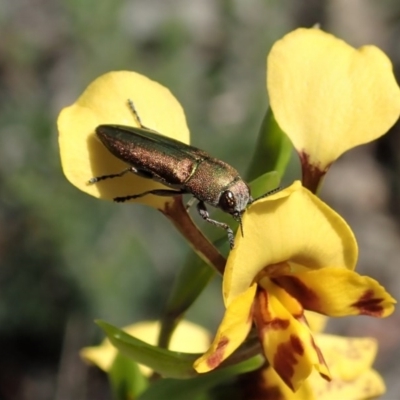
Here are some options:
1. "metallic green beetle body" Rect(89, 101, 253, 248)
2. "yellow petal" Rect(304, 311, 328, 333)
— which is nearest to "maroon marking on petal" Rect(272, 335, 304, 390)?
"metallic green beetle body" Rect(89, 101, 253, 248)

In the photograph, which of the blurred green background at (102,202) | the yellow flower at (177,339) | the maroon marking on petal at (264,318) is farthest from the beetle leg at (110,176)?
the blurred green background at (102,202)

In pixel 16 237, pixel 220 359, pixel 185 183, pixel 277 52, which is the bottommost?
pixel 16 237

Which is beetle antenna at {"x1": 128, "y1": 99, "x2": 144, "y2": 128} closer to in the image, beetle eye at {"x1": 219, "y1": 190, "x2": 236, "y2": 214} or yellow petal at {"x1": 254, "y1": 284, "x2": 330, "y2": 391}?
beetle eye at {"x1": 219, "y1": 190, "x2": 236, "y2": 214}

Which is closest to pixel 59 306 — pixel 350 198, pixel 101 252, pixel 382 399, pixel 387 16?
pixel 101 252

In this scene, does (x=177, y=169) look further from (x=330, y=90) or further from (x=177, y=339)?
(x=177, y=339)

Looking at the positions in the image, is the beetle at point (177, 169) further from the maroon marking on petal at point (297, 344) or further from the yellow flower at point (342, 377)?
the yellow flower at point (342, 377)

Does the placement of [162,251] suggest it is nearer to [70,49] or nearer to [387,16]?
[70,49]
